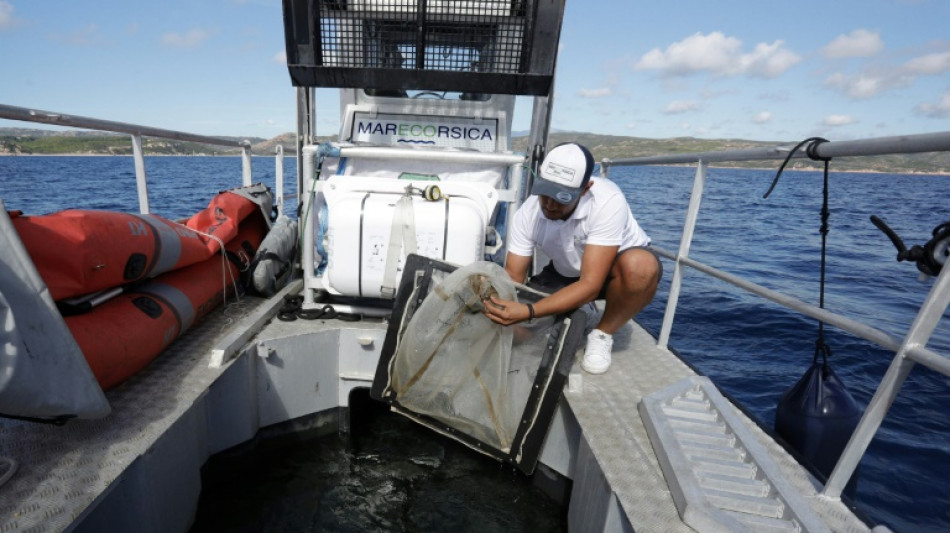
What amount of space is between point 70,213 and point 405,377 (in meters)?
1.57

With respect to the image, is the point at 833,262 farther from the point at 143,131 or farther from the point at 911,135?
the point at 143,131

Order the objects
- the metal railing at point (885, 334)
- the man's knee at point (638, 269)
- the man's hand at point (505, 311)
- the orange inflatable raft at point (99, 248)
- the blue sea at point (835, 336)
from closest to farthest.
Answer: the metal railing at point (885, 334) → the orange inflatable raft at point (99, 248) → the man's hand at point (505, 311) → the man's knee at point (638, 269) → the blue sea at point (835, 336)

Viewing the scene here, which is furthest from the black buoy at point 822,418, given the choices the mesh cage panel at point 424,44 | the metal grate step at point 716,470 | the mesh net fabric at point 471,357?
the mesh cage panel at point 424,44

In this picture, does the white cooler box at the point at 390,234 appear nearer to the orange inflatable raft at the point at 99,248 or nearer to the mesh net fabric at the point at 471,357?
the mesh net fabric at the point at 471,357

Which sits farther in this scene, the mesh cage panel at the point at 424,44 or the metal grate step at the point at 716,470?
the mesh cage panel at the point at 424,44

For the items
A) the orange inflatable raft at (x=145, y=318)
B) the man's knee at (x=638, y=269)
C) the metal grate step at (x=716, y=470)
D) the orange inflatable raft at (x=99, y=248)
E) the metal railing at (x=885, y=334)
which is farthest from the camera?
the man's knee at (x=638, y=269)

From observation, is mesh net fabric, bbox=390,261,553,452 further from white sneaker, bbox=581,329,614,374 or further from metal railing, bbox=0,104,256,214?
metal railing, bbox=0,104,256,214

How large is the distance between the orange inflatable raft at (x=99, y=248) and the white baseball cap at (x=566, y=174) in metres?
1.86

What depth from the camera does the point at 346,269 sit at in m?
2.72

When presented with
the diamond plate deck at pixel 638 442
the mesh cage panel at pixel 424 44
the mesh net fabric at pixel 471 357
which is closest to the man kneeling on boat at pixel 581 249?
the mesh net fabric at pixel 471 357

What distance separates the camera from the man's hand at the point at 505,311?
2129 mm

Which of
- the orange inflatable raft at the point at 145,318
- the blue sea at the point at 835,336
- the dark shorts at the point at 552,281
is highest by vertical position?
the dark shorts at the point at 552,281

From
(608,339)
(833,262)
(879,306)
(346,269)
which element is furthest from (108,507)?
(833,262)

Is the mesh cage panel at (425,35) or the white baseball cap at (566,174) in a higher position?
the mesh cage panel at (425,35)
